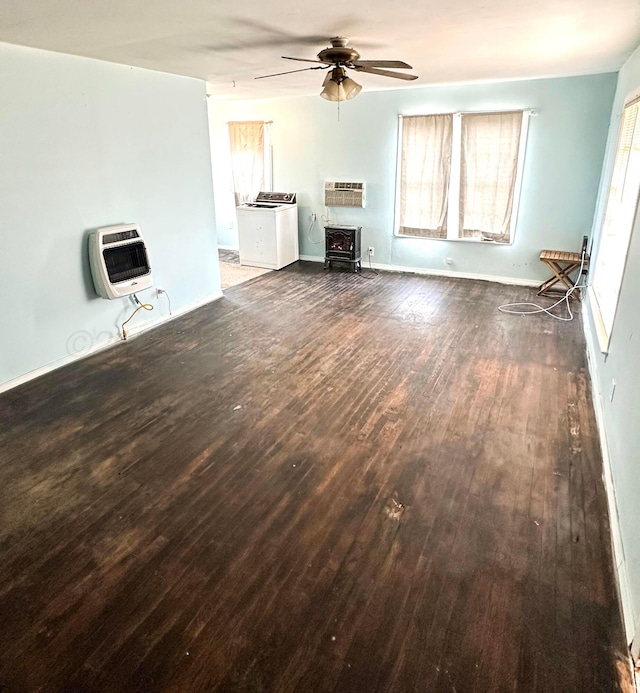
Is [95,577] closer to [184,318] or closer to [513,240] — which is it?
[184,318]

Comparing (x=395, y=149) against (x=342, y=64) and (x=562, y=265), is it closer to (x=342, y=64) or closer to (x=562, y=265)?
(x=562, y=265)

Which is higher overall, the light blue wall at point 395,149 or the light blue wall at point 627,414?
the light blue wall at point 395,149

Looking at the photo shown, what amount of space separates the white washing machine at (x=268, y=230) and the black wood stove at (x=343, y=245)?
2.04 ft

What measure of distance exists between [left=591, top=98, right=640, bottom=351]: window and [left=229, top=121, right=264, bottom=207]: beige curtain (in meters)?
5.03

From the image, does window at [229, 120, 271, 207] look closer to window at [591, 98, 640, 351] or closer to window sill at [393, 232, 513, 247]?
window sill at [393, 232, 513, 247]

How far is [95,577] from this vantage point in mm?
1934

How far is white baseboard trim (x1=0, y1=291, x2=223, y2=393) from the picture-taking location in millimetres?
3584

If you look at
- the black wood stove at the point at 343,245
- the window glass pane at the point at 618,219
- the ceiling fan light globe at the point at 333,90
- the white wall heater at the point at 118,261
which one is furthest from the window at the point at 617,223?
the white wall heater at the point at 118,261

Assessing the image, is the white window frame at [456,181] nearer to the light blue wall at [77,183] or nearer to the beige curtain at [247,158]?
the beige curtain at [247,158]

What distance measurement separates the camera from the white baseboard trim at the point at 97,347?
358 cm

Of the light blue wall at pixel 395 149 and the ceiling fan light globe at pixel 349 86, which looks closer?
the ceiling fan light globe at pixel 349 86

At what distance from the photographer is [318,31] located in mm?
2900

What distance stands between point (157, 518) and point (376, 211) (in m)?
5.60

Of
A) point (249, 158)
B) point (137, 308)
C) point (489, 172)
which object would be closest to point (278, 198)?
point (249, 158)
